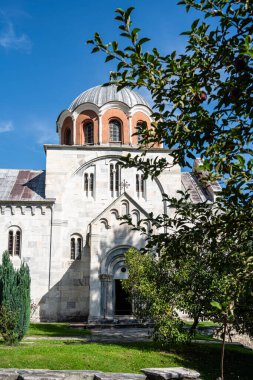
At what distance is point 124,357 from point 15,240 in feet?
44.6

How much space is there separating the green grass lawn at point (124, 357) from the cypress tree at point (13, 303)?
1.88 ft

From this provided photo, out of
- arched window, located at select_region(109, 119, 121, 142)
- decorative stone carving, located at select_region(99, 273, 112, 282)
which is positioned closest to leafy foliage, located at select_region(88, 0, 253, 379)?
decorative stone carving, located at select_region(99, 273, 112, 282)

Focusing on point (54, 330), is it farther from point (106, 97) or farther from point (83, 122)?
point (106, 97)

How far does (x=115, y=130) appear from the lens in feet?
88.6

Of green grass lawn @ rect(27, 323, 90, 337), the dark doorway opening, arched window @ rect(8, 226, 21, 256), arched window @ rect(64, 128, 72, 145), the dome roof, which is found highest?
the dome roof

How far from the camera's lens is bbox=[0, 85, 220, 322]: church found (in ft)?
75.0

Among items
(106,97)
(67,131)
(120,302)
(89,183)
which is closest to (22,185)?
(89,183)

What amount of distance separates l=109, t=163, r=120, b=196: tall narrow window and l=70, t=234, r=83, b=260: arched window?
3494 millimetres

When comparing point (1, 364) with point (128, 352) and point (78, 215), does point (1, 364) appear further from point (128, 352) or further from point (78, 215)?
point (78, 215)

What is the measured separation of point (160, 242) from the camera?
570cm

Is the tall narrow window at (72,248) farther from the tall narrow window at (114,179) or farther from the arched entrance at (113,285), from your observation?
the tall narrow window at (114,179)

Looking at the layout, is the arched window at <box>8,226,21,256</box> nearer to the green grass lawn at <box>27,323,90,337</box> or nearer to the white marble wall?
the white marble wall

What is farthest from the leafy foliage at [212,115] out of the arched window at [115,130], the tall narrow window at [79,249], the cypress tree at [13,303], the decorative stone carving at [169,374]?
the arched window at [115,130]

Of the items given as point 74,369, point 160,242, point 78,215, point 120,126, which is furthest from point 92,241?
point 160,242
